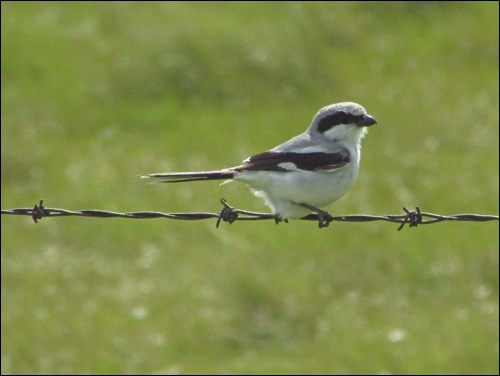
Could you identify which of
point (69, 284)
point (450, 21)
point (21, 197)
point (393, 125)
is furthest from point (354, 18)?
point (69, 284)

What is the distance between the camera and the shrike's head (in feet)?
30.6

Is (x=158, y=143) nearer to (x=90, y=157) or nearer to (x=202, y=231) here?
(x=90, y=157)

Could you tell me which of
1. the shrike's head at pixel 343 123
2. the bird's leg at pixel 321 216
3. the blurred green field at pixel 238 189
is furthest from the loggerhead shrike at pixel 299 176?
the blurred green field at pixel 238 189

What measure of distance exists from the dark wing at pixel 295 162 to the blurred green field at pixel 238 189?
5153 mm

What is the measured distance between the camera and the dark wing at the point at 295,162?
8672 millimetres

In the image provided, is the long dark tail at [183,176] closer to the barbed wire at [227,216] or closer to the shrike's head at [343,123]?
the barbed wire at [227,216]

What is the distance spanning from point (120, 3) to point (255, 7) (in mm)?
2705

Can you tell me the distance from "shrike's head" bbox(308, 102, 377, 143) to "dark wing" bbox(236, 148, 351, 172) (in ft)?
1.42

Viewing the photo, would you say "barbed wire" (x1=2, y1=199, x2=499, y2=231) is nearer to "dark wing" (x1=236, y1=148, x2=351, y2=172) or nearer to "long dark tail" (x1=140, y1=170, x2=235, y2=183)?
"long dark tail" (x1=140, y1=170, x2=235, y2=183)

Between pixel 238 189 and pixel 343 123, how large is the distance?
9.50 m

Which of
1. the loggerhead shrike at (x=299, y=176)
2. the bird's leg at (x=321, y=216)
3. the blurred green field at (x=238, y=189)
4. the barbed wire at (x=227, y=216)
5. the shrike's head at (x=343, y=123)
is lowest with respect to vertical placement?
the barbed wire at (x=227, y=216)

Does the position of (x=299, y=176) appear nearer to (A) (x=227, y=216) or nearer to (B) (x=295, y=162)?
(B) (x=295, y=162)

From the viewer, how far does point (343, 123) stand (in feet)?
30.6


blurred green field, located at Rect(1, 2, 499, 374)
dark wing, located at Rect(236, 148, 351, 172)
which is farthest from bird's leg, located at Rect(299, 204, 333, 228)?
blurred green field, located at Rect(1, 2, 499, 374)
